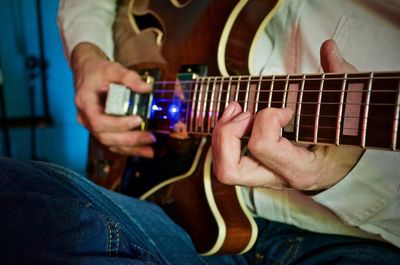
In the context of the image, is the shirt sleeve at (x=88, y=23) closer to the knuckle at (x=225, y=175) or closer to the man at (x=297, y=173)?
the man at (x=297, y=173)

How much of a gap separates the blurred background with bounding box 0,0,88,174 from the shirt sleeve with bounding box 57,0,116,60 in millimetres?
938

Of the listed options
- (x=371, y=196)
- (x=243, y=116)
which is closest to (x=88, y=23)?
(x=243, y=116)

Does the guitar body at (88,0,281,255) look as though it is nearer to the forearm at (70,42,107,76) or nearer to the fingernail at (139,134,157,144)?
the fingernail at (139,134,157,144)

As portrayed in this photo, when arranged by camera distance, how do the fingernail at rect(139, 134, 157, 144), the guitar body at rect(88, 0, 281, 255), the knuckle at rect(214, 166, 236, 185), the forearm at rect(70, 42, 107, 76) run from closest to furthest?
the knuckle at rect(214, 166, 236, 185)
the guitar body at rect(88, 0, 281, 255)
the fingernail at rect(139, 134, 157, 144)
the forearm at rect(70, 42, 107, 76)

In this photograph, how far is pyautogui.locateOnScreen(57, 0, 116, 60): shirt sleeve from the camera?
0.91 metres

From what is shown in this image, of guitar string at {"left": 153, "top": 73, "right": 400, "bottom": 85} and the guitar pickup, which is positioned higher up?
guitar string at {"left": 153, "top": 73, "right": 400, "bottom": 85}

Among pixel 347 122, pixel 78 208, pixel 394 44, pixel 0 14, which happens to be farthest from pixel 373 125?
pixel 0 14

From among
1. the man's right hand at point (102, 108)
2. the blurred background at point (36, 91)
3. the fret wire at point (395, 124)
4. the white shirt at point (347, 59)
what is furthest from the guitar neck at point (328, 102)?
the blurred background at point (36, 91)

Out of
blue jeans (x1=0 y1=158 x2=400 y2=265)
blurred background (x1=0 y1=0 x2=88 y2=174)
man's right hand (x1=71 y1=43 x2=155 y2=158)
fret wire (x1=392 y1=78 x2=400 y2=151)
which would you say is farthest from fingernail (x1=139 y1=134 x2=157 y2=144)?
blurred background (x1=0 y1=0 x2=88 y2=174)

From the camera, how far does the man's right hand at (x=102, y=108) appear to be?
0.72m

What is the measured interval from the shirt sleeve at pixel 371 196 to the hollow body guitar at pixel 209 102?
0.41ft

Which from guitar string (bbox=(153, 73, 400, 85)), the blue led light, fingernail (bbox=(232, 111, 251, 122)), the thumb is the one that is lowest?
the blue led light

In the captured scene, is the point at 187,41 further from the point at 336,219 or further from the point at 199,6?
the point at 336,219

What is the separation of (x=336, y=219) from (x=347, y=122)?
0.26m
